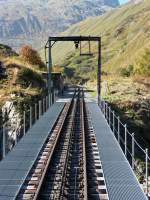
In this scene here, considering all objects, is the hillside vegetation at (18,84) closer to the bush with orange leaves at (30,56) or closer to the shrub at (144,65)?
the bush with orange leaves at (30,56)

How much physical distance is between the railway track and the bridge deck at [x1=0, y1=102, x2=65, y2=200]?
0.24m

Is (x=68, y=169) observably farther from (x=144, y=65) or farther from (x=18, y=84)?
(x=144, y=65)

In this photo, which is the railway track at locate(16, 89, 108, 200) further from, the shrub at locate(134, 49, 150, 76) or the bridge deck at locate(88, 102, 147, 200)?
the shrub at locate(134, 49, 150, 76)

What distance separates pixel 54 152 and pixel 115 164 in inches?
173

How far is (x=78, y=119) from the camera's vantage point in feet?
129

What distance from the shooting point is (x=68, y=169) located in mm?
20656

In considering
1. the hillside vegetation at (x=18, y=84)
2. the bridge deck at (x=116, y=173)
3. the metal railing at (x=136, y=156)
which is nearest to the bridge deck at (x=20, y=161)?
the bridge deck at (x=116, y=173)

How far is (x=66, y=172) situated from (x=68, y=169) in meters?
0.74

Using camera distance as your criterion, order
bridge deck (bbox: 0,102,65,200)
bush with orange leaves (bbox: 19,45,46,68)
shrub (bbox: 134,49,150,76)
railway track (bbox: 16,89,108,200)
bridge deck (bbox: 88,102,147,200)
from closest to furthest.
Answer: bridge deck (bbox: 88,102,147,200) → railway track (bbox: 16,89,108,200) → bridge deck (bbox: 0,102,65,200) → bush with orange leaves (bbox: 19,45,46,68) → shrub (bbox: 134,49,150,76)

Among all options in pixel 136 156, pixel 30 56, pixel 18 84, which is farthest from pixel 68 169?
pixel 30 56

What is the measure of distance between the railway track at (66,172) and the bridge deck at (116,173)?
0.94 feet

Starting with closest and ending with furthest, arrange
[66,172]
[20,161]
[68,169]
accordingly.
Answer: [66,172] → [68,169] → [20,161]

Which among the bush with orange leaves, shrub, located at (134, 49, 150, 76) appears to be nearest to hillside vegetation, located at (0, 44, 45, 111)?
the bush with orange leaves

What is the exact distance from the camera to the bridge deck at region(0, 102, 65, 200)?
56.4 feet
